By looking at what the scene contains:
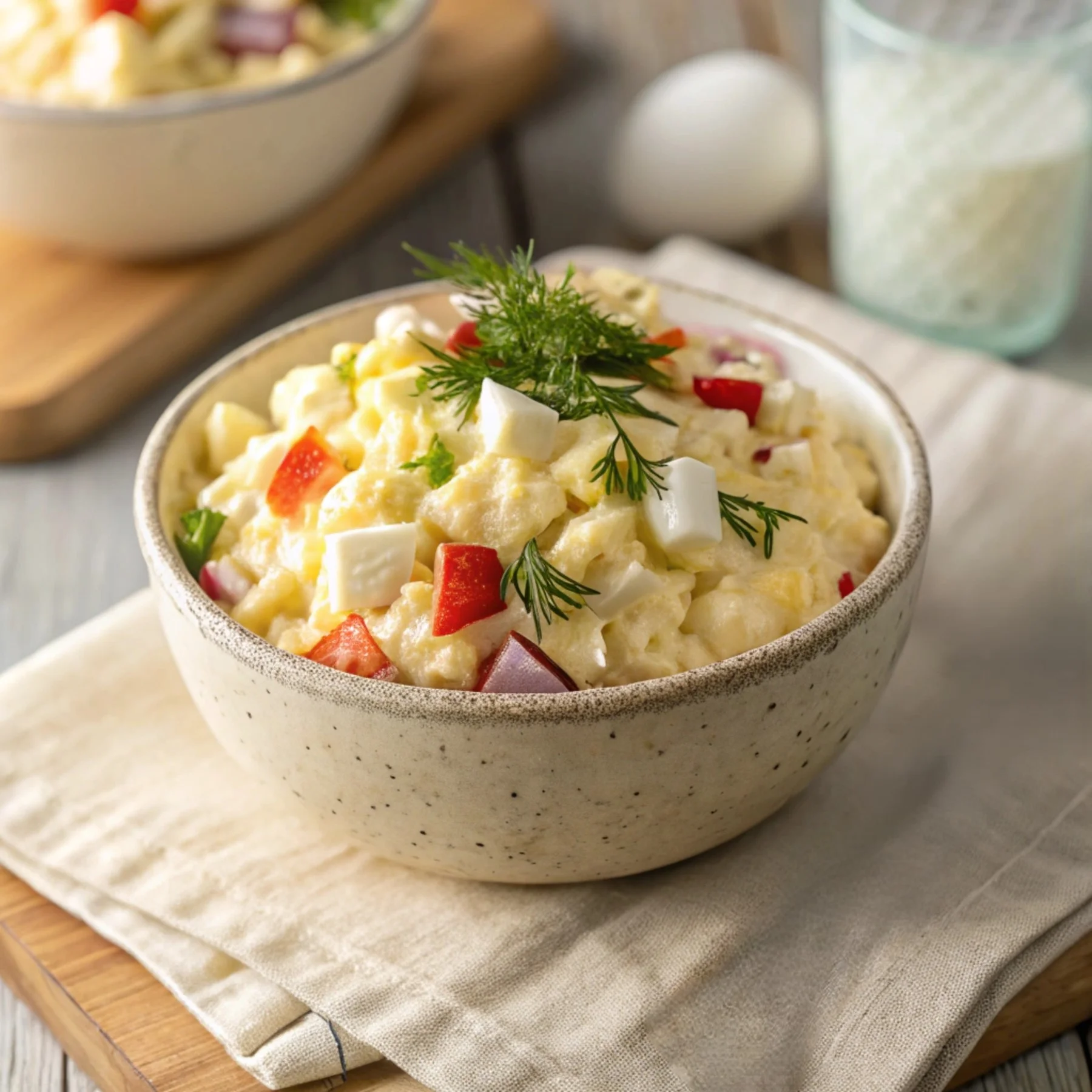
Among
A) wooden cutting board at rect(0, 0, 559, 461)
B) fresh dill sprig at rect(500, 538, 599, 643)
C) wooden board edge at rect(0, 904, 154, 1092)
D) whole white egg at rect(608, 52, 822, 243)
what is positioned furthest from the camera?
whole white egg at rect(608, 52, 822, 243)

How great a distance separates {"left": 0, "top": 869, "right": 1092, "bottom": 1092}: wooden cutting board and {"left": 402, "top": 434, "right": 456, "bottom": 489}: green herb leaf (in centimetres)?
82

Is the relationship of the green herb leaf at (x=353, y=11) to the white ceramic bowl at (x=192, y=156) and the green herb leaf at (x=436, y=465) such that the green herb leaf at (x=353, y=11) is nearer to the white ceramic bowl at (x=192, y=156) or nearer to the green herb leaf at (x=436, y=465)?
the white ceramic bowl at (x=192, y=156)

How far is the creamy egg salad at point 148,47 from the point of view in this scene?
353cm

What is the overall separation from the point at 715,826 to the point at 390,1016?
1.72 feet

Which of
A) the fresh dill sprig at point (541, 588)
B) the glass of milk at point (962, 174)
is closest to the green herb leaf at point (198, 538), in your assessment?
the fresh dill sprig at point (541, 588)

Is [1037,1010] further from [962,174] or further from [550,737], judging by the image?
[962,174]

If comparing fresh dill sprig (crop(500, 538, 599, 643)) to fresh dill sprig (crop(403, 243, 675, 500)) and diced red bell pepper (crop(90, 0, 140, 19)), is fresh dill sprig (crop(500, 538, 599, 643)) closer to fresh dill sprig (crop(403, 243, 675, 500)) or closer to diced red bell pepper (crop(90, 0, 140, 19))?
fresh dill sprig (crop(403, 243, 675, 500))

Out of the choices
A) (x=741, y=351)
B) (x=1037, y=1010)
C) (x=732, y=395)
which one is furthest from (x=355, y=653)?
(x=1037, y=1010)

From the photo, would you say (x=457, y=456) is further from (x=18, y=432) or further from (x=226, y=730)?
(x=18, y=432)

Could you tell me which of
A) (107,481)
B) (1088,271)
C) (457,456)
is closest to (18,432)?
(107,481)

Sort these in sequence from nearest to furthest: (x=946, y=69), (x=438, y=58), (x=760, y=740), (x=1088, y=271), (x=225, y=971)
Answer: (x=760, y=740), (x=225, y=971), (x=946, y=69), (x=1088, y=271), (x=438, y=58)

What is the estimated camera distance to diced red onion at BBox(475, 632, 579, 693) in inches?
75.5

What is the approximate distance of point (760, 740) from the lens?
1980 mm

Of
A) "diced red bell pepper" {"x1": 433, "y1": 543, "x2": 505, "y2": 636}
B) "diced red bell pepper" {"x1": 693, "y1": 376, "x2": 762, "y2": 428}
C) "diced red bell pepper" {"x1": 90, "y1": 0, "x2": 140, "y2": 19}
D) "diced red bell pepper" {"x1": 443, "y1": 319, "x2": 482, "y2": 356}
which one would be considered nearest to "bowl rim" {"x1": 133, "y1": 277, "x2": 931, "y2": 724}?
"diced red bell pepper" {"x1": 433, "y1": 543, "x2": 505, "y2": 636}
